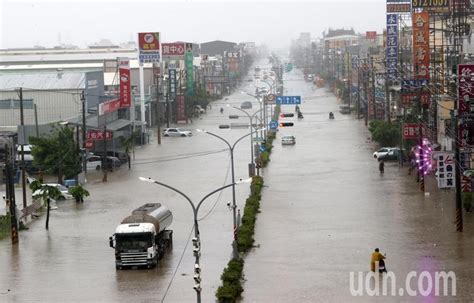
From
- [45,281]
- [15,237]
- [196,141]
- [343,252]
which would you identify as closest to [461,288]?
[343,252]

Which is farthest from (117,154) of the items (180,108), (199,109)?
(199,109)

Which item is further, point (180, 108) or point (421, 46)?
point (180, 108)

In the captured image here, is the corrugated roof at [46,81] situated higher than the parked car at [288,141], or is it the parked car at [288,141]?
the corrugated roof at [46,81]

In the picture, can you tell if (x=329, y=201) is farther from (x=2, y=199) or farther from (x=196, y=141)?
(x=196, y=141)

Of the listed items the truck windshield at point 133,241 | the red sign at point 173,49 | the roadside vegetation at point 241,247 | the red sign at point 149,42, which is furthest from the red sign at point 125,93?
the red sign at point 173,49

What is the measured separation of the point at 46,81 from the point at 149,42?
355 inches

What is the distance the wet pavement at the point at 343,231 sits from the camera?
66.4ft

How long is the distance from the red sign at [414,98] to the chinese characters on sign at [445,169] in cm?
679

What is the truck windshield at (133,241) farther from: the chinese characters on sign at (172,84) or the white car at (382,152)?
the chinese characters on sign at (172,84)

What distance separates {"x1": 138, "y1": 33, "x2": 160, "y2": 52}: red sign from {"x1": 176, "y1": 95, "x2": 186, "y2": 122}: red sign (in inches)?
304

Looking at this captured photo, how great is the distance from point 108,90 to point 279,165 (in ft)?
84.4

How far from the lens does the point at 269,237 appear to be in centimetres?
2570

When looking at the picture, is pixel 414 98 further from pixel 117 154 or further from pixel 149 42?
pixel 149 42

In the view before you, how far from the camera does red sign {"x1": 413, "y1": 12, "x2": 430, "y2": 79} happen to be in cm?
4023
